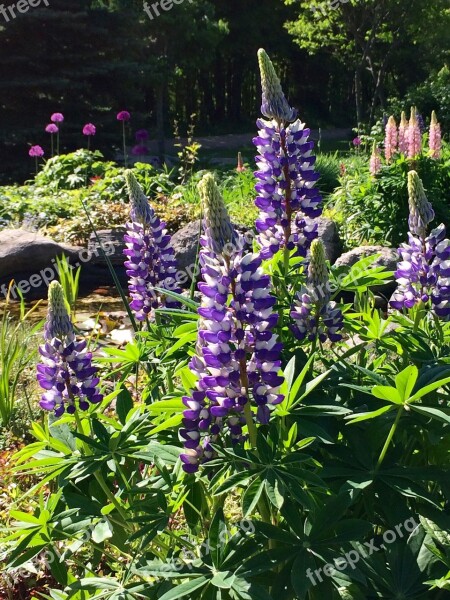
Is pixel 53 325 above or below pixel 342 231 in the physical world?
above

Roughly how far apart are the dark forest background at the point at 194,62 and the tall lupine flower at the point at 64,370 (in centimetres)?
1251

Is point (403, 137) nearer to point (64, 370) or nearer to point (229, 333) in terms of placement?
point (64, 370)

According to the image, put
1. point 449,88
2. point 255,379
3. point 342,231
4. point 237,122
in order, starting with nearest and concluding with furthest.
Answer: point 255,379 → point 342,231 → point 449,88 → point 237,122

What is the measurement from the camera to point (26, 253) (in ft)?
25.4

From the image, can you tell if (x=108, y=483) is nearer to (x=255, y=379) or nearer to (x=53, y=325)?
(x=53, y=325)

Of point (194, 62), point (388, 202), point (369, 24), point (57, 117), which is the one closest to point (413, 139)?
point (388, 202)

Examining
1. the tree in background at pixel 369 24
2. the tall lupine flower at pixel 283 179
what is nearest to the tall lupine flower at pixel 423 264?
the tall lupine flower at pixel 283 179

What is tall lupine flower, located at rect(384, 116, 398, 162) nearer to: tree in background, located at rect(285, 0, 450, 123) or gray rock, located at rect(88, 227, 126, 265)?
gray rock, located at rect(88, 227, 126, 265)

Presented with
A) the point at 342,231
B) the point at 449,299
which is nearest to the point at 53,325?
the point at 449,299

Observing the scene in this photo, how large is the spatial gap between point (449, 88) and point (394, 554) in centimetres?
1760

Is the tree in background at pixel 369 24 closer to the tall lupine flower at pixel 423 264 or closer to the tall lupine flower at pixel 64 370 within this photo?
the tall lupine flower at pixel 423 264

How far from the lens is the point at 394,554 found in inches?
76.3

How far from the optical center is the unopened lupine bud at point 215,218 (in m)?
1.67

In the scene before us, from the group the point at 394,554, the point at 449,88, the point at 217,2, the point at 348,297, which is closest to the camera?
the point at 394,554
